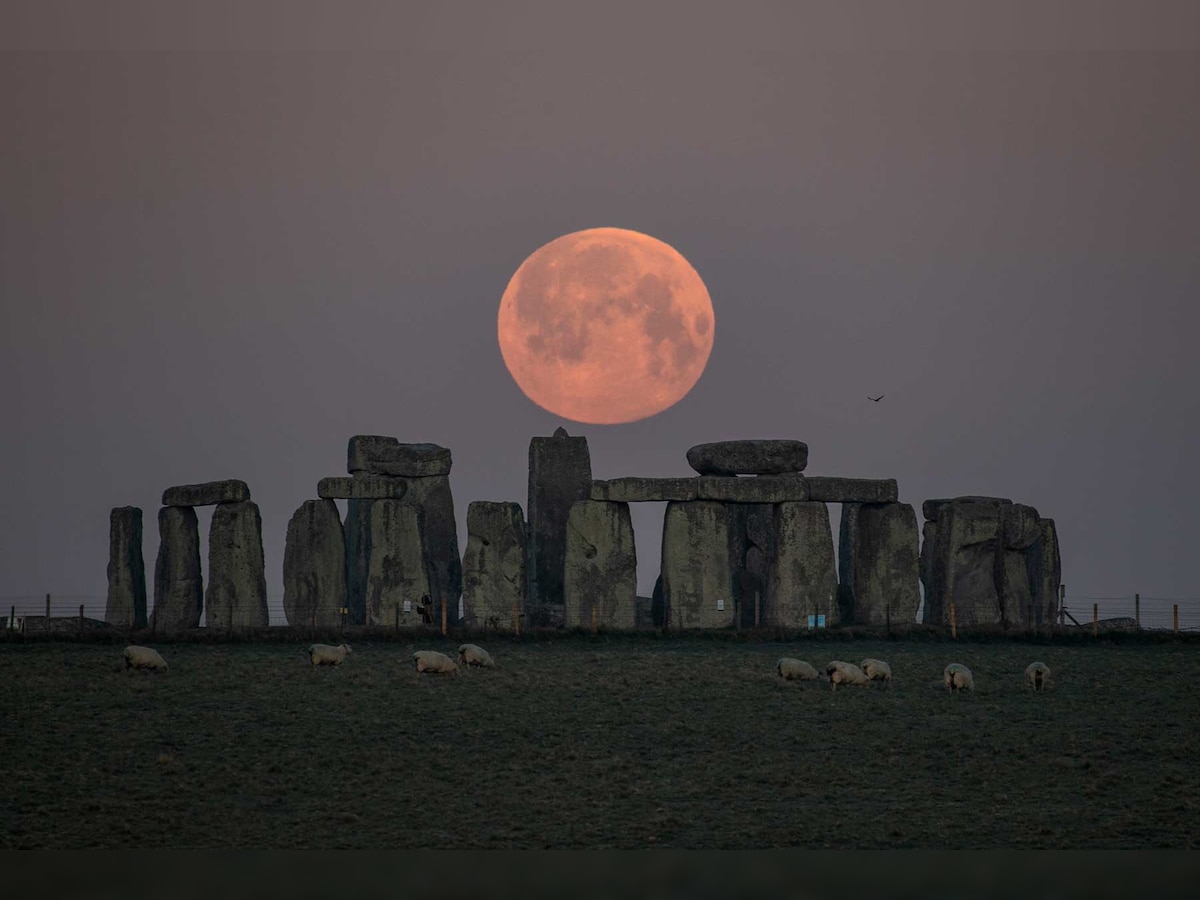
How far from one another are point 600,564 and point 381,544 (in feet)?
16.6

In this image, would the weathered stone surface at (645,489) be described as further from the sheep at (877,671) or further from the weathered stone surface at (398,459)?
the sheep at (877,671)

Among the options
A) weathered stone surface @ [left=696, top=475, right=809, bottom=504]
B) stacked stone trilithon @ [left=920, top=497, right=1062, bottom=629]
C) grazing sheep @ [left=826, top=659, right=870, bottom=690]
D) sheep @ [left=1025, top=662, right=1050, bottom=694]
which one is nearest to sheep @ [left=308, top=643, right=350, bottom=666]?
grazing sheep @ [left=826, top=659, right=870, bottom=690]

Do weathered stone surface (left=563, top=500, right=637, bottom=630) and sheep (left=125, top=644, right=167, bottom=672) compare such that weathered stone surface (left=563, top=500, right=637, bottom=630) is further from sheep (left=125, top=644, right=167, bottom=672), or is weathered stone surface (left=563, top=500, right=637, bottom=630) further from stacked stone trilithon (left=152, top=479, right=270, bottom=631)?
sheep (left=125, top=644, right=167, bottom=672)

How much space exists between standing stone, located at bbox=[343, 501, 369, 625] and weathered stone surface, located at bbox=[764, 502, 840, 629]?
9320mm

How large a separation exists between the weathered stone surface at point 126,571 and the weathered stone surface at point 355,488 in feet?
18.0

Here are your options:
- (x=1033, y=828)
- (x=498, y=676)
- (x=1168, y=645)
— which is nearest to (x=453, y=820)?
(x=1033, y=828)

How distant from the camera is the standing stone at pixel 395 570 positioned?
47.9 meters

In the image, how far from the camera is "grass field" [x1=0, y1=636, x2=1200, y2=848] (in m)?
25.5

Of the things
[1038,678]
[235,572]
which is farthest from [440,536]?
[1038,678]

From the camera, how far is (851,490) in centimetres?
4788

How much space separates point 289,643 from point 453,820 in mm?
16761

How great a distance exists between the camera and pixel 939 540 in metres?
49.5

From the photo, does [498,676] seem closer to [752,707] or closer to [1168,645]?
[752,707]

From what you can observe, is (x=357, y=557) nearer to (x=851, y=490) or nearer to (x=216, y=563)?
(x=216, y=563)
